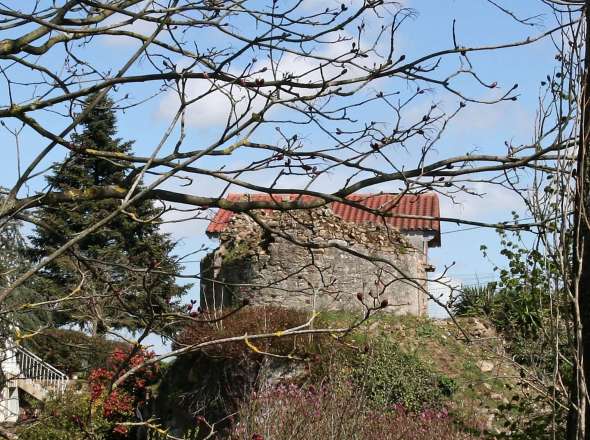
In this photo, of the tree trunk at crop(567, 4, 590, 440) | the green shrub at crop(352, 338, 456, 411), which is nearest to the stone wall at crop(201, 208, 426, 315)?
the green shrub at crop(352, 338, 456, 411)

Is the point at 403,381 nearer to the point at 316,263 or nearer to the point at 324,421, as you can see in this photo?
the point at 316,263

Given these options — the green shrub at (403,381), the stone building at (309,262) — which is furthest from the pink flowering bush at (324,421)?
the stone building at (309,262)

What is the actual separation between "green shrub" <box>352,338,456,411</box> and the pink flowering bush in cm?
274

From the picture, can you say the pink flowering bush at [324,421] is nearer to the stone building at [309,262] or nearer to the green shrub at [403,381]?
the green shrub at [403,381]

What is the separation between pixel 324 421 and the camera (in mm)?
8781

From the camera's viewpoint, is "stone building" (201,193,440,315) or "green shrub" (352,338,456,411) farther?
"stone building" (201,193,440,315)

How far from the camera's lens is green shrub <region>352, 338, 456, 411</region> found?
13680 mm

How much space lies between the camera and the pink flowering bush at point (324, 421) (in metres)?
8.66

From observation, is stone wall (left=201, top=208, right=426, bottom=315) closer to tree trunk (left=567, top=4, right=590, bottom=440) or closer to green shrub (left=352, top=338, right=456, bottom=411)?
green shrub (left=352, top=338, right=456, bottom=411)

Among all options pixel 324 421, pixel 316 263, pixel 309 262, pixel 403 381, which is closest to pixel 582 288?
pixel 324 421

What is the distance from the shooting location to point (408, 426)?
10047 millimetres

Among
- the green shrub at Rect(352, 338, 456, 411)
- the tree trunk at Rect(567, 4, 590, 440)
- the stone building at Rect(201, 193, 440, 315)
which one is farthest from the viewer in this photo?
the stone building at Rect(201, 193, 440, 315)

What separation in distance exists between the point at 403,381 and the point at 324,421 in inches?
214

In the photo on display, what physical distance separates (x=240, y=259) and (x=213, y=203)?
44.1 ft
